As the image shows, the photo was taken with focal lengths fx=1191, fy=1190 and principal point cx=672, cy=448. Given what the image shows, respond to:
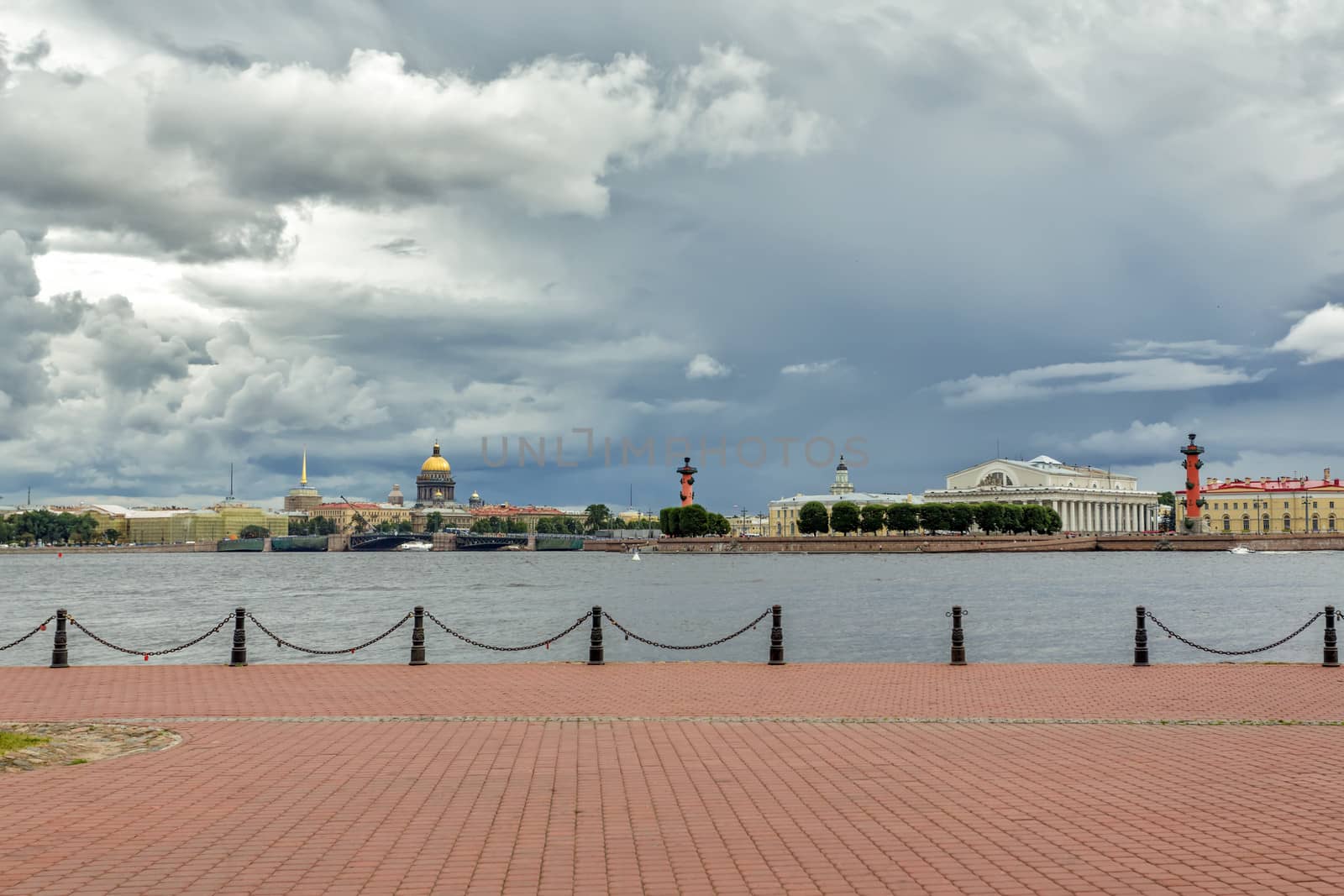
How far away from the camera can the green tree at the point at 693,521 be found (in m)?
159

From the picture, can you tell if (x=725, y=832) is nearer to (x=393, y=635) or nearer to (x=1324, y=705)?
(x=1324, y=705)

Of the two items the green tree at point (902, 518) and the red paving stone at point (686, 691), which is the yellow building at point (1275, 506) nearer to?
the green tree at point (902, 518)

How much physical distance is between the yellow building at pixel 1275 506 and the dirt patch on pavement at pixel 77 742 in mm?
174710

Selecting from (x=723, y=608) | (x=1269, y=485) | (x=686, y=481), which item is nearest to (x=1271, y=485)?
(x=1269, y=485)

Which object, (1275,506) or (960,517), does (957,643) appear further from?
(1275,506)

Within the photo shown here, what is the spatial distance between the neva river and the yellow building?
82097 mm

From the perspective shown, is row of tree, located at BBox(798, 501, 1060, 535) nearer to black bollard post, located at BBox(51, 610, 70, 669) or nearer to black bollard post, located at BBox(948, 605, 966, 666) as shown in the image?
black bollard post, located at BBox(948, 605, 966, 666)

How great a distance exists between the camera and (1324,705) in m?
14.0

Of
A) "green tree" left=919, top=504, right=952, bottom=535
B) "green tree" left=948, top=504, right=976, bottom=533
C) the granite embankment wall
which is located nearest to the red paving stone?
the granite embankment wall

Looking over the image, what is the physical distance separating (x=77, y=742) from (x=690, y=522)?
148811 mm

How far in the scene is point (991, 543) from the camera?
455ft

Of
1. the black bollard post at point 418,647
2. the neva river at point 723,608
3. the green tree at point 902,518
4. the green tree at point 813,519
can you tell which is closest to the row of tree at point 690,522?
the green tree at point 813,519

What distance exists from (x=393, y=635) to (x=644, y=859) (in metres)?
27.5

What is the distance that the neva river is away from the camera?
91.5ft
